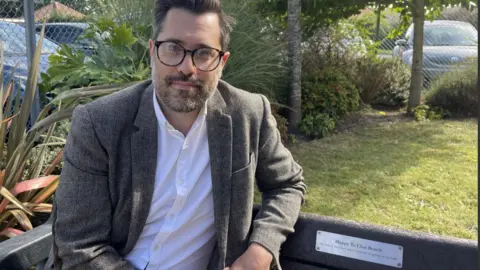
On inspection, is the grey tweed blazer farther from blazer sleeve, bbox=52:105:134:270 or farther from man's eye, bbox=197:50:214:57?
man's eye, bbox=197:50:214:57

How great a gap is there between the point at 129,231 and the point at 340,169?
3618 mm

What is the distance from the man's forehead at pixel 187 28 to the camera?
5.44 ft

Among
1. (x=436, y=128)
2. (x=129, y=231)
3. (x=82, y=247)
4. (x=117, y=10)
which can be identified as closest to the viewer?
(x=82, y=247)

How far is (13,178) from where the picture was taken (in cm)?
258

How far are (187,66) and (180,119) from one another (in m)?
0.21

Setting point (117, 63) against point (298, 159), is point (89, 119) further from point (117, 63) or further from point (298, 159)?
point (298, 159)

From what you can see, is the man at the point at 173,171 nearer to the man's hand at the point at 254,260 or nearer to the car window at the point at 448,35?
the man's hand at the point at 254,260

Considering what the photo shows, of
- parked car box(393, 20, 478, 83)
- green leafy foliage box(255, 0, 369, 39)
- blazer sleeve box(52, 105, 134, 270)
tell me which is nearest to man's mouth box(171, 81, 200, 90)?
blazer sleeve box(52, 105, 134, 270)

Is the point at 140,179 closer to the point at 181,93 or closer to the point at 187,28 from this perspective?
the point at 181,93

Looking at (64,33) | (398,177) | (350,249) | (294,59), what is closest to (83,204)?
(350,249)

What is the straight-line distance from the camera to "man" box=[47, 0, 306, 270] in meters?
1.58

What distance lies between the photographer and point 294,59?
6.54 meters

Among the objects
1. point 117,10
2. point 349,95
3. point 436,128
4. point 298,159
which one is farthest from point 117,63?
point 436,128

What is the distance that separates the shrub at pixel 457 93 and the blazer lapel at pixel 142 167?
7376 mm
